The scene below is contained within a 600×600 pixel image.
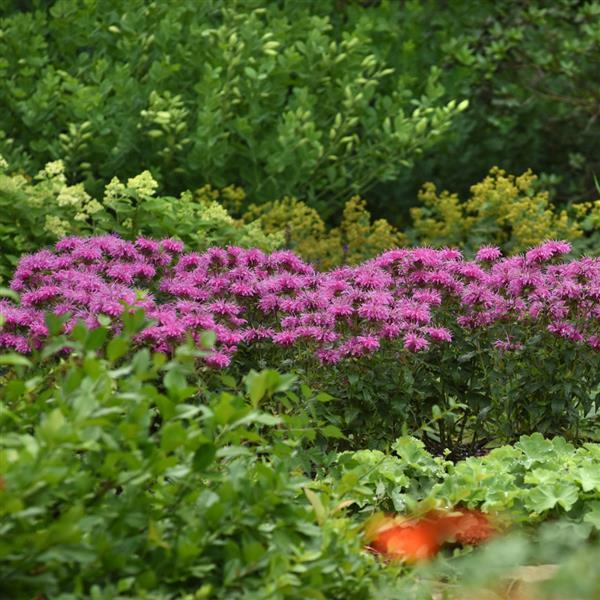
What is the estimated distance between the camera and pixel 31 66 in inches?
296

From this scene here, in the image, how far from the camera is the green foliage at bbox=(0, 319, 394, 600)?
242cm

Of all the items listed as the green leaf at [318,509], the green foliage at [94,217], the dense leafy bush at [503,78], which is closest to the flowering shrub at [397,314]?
the green foliage at [94,217]

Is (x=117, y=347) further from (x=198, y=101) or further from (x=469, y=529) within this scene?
(x=198, y=101)

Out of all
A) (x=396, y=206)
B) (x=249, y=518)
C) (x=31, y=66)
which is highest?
(x=31, y=66)

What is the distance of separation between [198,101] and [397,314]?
10.5ft

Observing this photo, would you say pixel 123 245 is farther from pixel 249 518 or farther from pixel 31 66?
pixel 31 66

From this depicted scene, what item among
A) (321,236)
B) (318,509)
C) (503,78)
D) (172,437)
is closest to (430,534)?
(318,509)

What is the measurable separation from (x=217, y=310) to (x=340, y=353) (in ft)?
1.57

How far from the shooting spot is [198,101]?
7230 mm

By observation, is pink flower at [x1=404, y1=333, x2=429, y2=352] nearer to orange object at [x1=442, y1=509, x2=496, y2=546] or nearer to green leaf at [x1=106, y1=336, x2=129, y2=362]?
orange object at [x1=442, y1=509, x2=496, y2=546]

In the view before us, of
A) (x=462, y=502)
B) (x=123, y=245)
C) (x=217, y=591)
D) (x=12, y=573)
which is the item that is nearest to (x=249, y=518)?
(x=217, y=591)

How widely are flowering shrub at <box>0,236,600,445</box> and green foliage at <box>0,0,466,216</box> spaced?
228 cm

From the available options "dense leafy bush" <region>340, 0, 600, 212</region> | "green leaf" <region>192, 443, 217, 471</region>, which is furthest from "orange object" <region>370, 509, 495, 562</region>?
"dense leafy bush" <region>340, 0, 600, 212</region>

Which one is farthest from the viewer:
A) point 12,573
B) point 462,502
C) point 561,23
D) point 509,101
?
point 561,23
